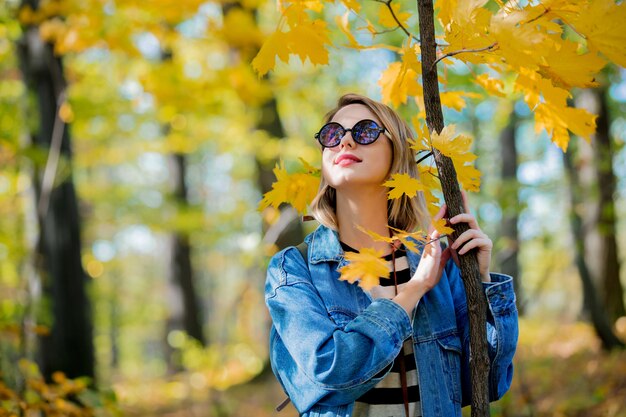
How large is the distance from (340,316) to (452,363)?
1.16 ft

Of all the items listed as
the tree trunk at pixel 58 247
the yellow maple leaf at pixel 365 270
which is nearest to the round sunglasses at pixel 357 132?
the yellow maple leaf at pixel 365 270

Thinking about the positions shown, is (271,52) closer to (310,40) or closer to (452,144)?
(310,40)

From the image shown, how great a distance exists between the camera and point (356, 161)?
161 cm

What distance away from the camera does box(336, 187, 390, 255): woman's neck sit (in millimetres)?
1704

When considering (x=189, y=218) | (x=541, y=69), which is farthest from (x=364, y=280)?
(x=189, y=218)

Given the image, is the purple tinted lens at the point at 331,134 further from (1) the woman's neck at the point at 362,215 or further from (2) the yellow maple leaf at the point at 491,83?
(2) the yellow maple leaf at the point at 491,83

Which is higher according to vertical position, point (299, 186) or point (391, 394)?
point (299, 186)

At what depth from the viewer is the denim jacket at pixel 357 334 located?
137 cm

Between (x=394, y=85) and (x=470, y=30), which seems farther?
(x=394, y=85)

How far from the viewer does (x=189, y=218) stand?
8.41m

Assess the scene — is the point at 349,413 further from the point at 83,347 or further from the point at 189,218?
the point at 189,218

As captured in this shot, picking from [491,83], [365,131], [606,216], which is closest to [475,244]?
[365,131]

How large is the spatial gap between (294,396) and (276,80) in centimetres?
467

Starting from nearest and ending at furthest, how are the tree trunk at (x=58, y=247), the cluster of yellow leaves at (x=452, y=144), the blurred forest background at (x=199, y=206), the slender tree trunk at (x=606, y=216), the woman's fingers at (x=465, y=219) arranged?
the cluster of yellow leaves at (x=452, y=144) < the woman's fingers at (x=465, y=219) < the blurred forest background at (x=199, y=206) < the tree trunk at (x=58, y=247) < the slender tree trunk at (x=606, y=216)
